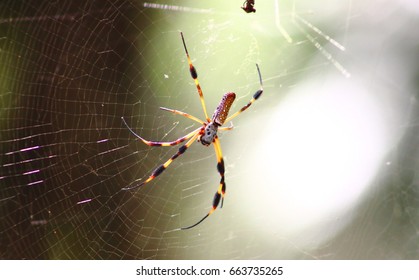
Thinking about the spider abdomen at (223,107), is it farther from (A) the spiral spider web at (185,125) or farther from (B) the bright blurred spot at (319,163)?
(B) the bright blurred spot at (319,163)

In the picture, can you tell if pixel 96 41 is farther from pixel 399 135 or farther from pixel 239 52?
pixel 399 135

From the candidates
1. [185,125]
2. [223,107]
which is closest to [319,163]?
[185,125]

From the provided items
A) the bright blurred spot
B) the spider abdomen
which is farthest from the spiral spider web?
the spider abdomen

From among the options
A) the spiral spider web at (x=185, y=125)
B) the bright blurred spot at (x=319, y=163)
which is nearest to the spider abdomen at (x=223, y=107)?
the spiral spider web at (x=185, y=125)

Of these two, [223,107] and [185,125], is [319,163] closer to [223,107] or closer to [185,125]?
[185,125]

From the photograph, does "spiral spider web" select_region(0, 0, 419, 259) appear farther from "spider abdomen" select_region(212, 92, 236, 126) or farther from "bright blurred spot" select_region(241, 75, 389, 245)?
"spider abdomen" select_region(212, 92, 236, 126)
